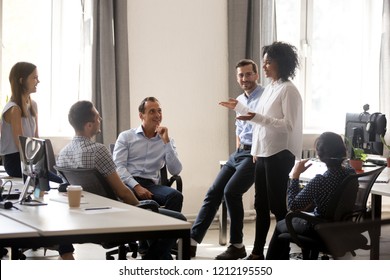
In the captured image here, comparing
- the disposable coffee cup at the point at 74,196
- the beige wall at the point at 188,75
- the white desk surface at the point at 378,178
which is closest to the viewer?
the disposable coffee cup at the point at 74,196

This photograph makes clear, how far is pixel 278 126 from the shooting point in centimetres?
464

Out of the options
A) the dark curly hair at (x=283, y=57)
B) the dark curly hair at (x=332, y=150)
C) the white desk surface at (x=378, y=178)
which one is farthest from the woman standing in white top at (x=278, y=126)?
the dark curly hair at (x=332, y=150)

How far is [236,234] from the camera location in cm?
534

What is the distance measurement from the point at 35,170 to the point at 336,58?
4.68m

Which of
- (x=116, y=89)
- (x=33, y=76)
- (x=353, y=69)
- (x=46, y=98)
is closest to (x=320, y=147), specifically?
(x=33, y=76)

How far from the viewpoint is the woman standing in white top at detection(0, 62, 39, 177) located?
187 inches

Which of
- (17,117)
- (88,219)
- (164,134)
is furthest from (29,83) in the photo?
(88,219)

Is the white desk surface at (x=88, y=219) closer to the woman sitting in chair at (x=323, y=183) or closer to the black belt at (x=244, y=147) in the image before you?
the woman sitting in chair at (x=323, y=183)

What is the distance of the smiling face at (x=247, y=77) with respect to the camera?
535 centimetres

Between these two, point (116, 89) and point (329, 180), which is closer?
point (329, 180)

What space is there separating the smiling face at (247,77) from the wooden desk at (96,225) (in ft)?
7.13

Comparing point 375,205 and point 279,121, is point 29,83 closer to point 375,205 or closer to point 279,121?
point 279,121

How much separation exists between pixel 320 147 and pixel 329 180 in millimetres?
195
